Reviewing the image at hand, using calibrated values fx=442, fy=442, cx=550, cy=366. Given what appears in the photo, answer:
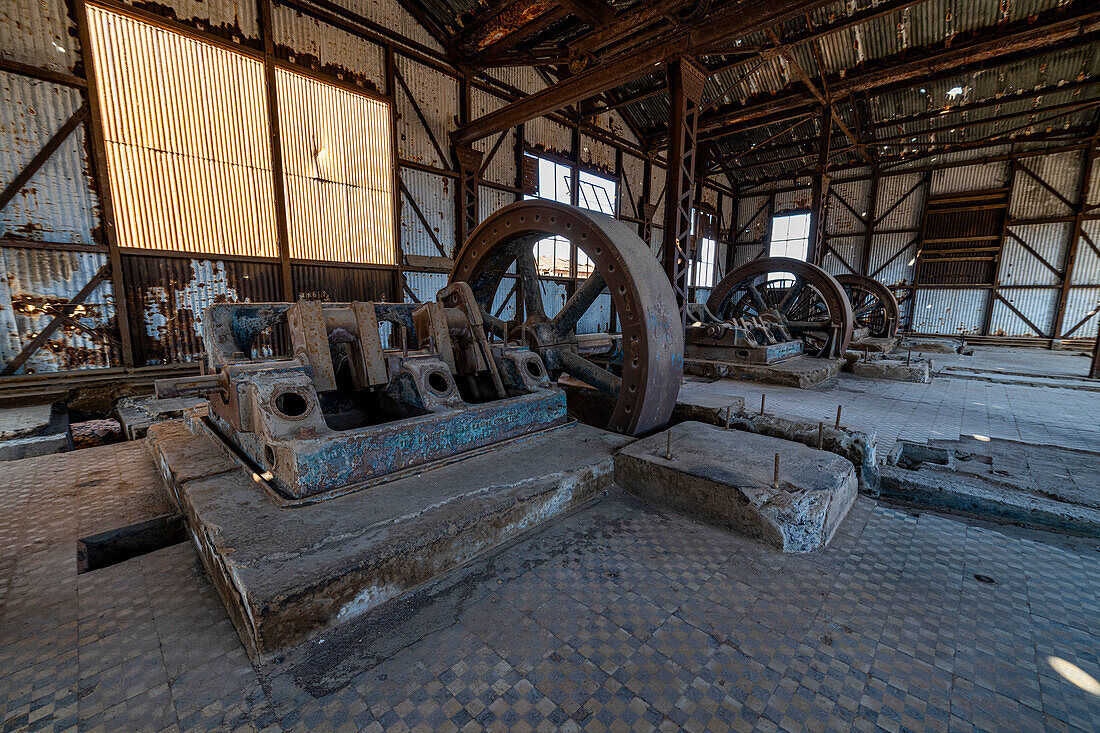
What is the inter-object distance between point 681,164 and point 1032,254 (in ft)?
51.0

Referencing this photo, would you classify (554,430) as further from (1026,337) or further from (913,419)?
(1026,337)

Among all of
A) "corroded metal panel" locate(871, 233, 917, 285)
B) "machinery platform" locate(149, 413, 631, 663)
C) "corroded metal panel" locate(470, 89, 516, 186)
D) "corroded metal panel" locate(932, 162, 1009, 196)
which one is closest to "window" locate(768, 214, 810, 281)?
"corroded metal panel" locate(871, 233, 917, 285)

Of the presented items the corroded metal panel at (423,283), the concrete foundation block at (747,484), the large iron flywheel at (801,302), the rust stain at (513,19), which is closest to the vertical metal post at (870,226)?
the large iron flywheel at (801,302)

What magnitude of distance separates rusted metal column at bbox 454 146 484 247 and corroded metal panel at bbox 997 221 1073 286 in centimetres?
1731

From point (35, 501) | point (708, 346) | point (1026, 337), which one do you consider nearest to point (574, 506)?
point (35, 501)

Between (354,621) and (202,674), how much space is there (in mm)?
389

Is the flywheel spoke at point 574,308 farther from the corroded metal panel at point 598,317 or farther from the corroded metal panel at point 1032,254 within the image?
the corroded metal panel at point 1032,254

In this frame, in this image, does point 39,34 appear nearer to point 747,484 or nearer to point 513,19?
point 513,19

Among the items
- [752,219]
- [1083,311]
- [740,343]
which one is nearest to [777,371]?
[740,343]

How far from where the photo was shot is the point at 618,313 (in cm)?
255

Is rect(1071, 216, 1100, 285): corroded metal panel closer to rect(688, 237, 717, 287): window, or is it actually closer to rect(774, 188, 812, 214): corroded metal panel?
rect(774, 188, 812, 214): corroded metal panel

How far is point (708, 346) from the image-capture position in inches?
283

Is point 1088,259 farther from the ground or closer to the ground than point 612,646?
farther from the ground

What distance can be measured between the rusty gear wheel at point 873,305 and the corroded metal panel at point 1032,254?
18.2 ft
